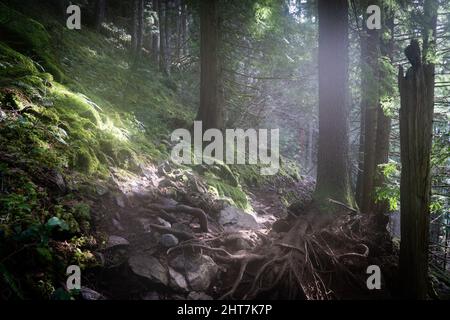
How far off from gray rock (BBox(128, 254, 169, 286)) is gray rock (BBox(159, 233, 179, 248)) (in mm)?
335

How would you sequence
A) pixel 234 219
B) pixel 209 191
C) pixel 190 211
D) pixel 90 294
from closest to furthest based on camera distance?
pixel 90 294 < pixel 190 211 < pixel 234 219 < pixel 209 191

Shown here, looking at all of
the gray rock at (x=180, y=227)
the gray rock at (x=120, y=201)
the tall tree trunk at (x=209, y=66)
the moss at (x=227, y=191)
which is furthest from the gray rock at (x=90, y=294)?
the tall tree trunk at (x=209, y=66)

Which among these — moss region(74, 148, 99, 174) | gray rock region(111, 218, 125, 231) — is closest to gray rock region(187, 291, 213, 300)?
gray rock region(111, 218, 125, 231)

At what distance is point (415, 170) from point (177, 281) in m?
3.53

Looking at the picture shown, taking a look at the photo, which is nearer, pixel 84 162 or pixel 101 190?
pixel 101 190

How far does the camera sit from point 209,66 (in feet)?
32.1

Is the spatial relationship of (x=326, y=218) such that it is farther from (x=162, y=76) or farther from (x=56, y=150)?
(x=162, y=76)

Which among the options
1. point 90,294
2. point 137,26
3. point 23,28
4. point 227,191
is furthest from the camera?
point 137,26

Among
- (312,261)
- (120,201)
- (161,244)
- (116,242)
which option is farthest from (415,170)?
(120,201)

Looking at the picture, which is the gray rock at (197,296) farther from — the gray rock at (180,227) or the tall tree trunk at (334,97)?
the tall tree trunk at (334,97)

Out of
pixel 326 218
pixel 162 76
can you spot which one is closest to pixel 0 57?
pixel 326 218

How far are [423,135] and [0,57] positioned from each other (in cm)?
743

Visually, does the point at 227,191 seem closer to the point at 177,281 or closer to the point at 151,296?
the point at 177,281

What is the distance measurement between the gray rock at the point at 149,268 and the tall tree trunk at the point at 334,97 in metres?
3.27
